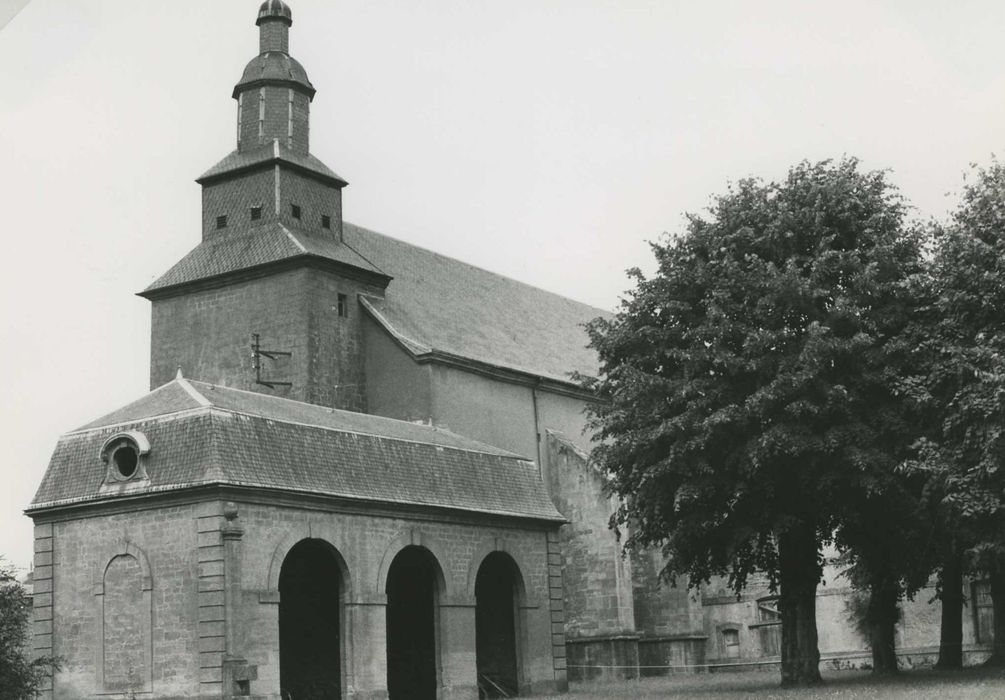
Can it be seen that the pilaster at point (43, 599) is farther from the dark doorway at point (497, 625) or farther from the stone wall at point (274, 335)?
the dark doorway at point (497, 625)

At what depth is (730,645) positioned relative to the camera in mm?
46875

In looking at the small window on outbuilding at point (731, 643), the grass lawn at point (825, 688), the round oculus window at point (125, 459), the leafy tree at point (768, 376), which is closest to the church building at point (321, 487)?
the round oculus window at point (125, 459)

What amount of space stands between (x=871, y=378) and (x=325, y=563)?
1452 centimetres

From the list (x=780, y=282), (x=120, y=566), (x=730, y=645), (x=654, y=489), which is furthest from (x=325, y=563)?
(x=730, y=645)

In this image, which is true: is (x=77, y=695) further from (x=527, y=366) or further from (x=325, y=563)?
(x=527, y=366)

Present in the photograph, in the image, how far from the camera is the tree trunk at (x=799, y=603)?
30.4 metres

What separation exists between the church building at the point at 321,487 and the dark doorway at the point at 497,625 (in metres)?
0.07

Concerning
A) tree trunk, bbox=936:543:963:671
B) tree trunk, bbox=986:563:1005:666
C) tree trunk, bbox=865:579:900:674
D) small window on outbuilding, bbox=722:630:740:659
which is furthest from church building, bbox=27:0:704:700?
tree trunk, bbox=986:563:1005:666

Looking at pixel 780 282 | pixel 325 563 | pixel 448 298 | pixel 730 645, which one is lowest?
pixel 730 645

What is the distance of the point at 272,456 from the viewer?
28.9m

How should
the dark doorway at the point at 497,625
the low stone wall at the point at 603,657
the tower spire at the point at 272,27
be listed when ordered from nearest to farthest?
the dark doorway at the point at 497,625 → the low stone wall at the point at 603,657 → the tower spire at the point at 272,27

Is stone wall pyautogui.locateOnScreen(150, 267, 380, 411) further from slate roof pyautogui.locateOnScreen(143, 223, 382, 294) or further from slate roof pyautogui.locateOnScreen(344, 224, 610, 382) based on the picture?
slate roof pyautogui.locateOnScreen(344, 224, 610, 382)

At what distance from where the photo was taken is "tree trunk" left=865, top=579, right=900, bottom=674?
33.1 m

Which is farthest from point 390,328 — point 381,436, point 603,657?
point 603,657
